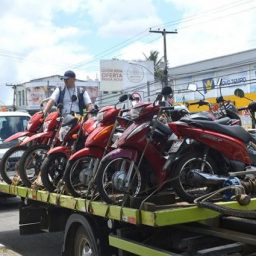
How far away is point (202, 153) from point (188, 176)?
280 millimetres

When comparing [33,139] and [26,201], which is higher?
[33,139]

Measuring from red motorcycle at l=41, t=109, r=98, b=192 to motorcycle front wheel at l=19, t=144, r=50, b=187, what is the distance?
0.74m

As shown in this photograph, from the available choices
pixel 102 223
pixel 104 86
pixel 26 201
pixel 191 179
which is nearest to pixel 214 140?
pixel 191 179

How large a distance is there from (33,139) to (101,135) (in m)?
2.41

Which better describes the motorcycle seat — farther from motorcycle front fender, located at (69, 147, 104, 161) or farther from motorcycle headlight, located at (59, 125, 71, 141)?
motorcycle headlight, located at (59, 125, 71, 141)

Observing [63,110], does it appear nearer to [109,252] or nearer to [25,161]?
[25,161]

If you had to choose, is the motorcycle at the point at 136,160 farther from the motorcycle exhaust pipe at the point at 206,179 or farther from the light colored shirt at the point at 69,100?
the light colored shirt at the point at 69,100

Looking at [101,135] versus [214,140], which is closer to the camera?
[214,140]

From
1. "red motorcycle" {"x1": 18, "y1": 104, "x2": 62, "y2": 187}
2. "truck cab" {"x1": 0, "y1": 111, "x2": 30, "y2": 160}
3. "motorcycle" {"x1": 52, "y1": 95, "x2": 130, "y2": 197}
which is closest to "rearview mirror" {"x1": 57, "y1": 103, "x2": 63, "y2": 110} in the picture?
"red motorcycle" {"x1": 18, "y1": 104, "x2": 62, "y2": 187}

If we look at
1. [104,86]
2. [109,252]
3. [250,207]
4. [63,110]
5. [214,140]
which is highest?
[104,86]

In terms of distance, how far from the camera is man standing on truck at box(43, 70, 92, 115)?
880 centimetres

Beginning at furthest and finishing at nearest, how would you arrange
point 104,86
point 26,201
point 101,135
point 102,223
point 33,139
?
1. point 104,86
2. point 33,139
3. point 26,201
4. point 101,135
5. point 102,223

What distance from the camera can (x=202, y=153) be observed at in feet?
17.7

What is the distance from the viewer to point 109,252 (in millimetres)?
5578
